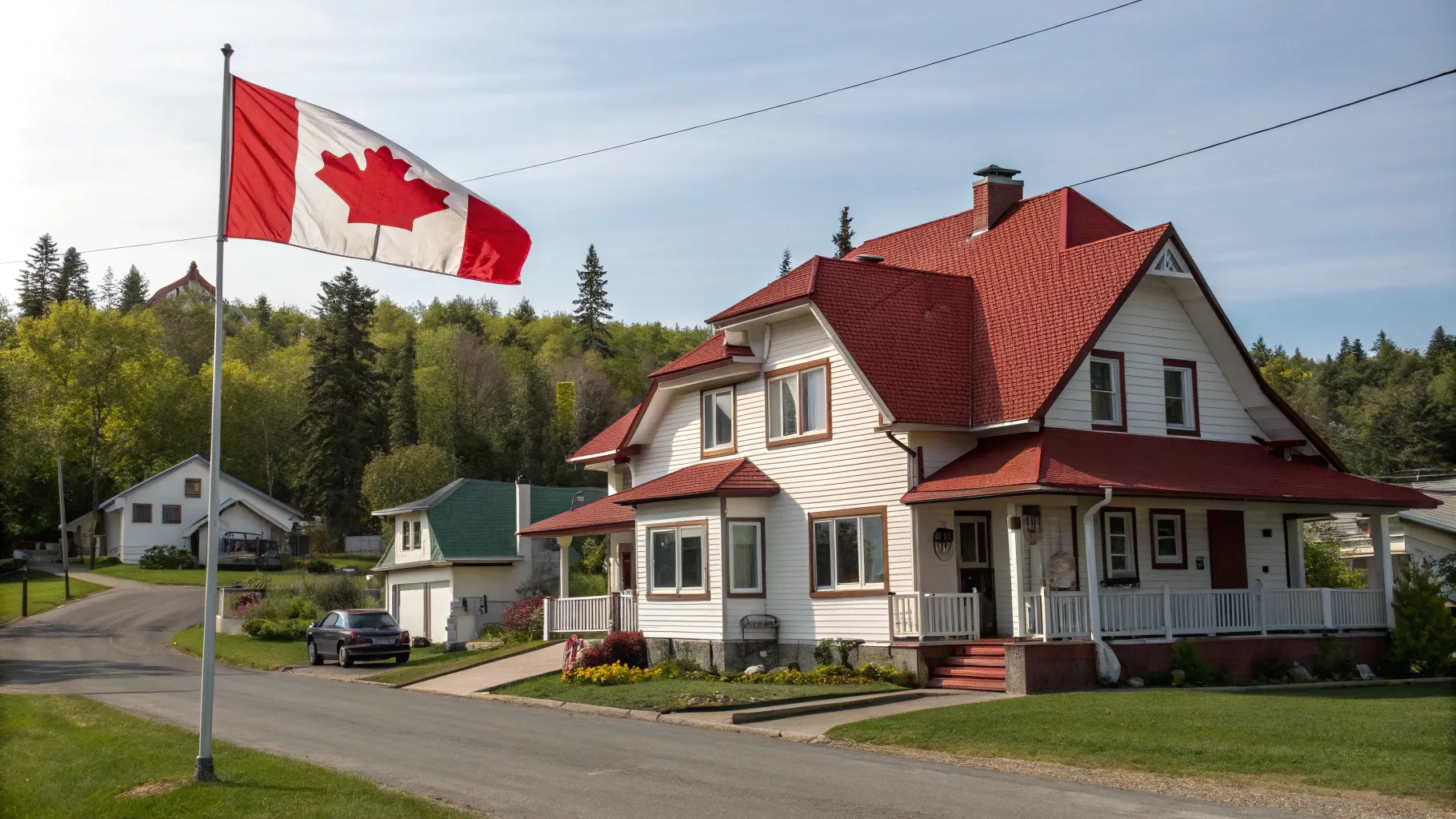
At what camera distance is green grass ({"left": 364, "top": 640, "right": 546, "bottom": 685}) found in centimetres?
3203

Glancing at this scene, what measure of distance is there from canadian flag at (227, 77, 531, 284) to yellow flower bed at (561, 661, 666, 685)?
14.0 metres

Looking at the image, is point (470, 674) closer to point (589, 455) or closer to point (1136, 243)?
point (589, 455)

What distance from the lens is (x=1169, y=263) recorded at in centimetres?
2631

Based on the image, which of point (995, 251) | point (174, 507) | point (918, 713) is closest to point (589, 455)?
point (995, 251)

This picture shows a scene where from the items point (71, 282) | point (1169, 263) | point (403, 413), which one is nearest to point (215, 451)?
point (1169, 263)

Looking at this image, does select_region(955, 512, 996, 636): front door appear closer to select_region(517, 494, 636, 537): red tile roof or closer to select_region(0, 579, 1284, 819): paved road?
select_region(0, 579, 1284, 819): paved road

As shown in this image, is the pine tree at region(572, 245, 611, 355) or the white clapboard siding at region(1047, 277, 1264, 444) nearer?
the white clapboard siding at region(1047, 277, 1264, 444)

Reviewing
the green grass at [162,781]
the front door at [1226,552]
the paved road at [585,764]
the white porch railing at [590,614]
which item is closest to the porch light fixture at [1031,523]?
the front door at [1226,552]

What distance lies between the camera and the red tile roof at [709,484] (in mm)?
27250

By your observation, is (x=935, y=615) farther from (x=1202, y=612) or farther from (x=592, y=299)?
(x=592, y=299)

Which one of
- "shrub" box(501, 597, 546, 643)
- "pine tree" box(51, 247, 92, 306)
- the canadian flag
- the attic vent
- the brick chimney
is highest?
"pine tree" box(51, 247, 92, 306)

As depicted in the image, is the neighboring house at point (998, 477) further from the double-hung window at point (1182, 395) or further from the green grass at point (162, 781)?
the green grass at point (162, 781)

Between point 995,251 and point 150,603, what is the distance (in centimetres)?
4504

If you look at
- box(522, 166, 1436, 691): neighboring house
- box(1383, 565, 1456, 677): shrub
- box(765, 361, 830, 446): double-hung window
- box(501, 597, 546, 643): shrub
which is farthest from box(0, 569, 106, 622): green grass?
box(1383, 565, 1456, 677): shrub
